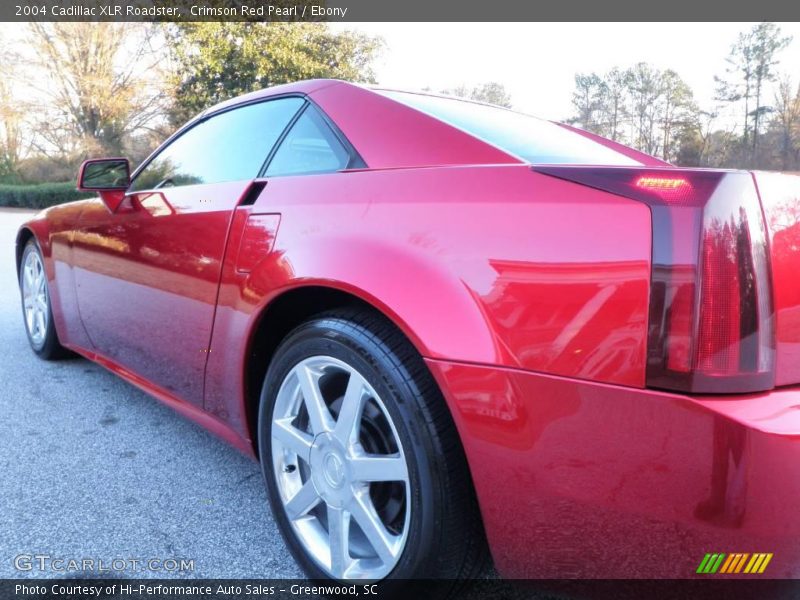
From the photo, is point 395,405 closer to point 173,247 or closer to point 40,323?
point 173,247

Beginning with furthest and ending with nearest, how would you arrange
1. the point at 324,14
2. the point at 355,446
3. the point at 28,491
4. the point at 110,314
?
the point at 324,14 → the point at 110,314 → the point at 28,491 → the point at 355,446

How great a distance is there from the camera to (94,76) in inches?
973

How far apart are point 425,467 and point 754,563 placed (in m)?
0.66

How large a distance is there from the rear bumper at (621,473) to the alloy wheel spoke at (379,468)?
0.21 m

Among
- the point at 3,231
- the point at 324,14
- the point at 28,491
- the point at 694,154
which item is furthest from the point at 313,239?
the point at 324,14

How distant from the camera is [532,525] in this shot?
1.27 meters

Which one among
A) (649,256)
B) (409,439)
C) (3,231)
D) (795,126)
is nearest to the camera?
(649,256)

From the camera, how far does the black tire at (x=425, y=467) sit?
4.52 ft

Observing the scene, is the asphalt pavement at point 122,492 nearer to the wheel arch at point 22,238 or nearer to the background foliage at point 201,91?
the wheel arch at point 22,238

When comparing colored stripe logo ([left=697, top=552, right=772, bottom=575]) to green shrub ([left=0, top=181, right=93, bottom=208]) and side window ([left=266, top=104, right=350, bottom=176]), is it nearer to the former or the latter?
side window ([left=266, top=104, right=350, bottom=176])

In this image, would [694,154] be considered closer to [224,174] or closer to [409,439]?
[224,174]

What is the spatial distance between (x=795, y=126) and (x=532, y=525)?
10.6 meters

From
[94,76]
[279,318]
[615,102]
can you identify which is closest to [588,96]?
[615,102]
